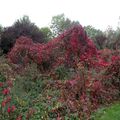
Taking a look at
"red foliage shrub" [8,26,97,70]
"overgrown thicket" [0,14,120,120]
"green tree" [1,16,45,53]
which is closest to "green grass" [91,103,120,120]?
"overgrown thicket" [0,14,120,120]

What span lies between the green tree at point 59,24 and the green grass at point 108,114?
27752mm

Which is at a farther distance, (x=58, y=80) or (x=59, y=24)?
(x=59, y=24)

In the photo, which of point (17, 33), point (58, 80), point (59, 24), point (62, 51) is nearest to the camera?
point (58, 80)

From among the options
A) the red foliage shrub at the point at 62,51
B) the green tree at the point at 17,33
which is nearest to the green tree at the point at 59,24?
the green tree at the point at 17,33

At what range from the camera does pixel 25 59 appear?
15.4m

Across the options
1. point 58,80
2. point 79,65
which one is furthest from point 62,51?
point 58,80

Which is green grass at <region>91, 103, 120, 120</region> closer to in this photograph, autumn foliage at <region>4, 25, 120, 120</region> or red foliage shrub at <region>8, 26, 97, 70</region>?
autumn foliage at <region>4, 25, 120, 120</region>

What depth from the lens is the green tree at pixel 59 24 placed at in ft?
128

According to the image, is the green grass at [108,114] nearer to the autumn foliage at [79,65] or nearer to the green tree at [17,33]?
the autumn foliage at [79,65]

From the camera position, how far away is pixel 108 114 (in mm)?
10031

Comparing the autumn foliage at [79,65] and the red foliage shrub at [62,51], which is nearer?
the autumn foliage at [79,65]

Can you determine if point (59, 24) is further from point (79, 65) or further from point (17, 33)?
point (79, 65)

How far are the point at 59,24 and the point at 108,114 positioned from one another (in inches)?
1244

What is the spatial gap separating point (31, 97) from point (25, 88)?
1.20m
